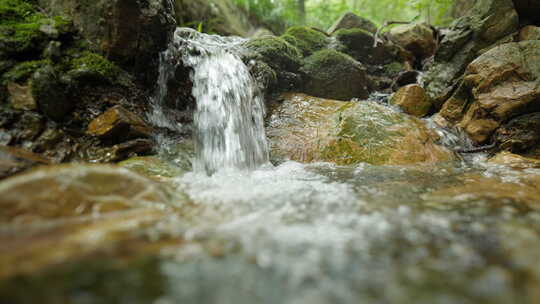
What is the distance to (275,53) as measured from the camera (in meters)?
5.39

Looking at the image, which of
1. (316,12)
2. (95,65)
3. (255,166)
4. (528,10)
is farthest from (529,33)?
(316,12)

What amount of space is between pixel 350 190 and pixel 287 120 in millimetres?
2615

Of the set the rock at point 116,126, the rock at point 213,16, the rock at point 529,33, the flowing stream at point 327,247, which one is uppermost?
the rock at point 213,16

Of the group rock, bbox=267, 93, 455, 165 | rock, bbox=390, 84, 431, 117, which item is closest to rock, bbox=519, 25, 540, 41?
rock, bbox=390, 84, 431, 117

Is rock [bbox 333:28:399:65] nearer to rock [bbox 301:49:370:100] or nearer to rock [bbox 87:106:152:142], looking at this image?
rock [bbox 301:49:370:100]

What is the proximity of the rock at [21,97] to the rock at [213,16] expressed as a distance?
514 cm

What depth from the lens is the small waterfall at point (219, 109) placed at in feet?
12.1

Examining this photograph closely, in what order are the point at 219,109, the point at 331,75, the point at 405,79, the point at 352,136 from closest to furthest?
the point at 219,109, the point at 352,136, the point at 331,75, the point at 405,79

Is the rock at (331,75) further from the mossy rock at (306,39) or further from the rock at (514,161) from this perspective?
the rock at (514,161)

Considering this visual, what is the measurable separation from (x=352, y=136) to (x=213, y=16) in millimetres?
6702

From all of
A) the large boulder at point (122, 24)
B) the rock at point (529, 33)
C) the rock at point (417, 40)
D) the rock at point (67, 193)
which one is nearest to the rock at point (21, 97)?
the large boulder at point (122, 24)

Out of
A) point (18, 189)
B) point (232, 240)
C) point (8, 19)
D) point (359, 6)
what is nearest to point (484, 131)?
point (232, 240)

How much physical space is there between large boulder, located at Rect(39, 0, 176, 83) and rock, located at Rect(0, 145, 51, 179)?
1.82 meters

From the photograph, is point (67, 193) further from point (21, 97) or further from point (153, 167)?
point (21, 97)
